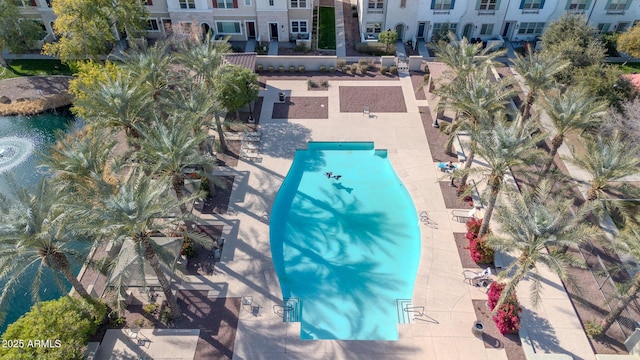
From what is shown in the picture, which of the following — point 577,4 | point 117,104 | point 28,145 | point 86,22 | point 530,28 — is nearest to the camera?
point 117,104

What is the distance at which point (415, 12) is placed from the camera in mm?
44000

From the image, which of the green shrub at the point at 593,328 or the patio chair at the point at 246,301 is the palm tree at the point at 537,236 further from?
the patio chair at the point at 246,301

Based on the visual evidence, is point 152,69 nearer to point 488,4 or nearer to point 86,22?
point 86,22

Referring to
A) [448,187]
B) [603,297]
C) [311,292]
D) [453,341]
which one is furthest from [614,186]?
[311,292]

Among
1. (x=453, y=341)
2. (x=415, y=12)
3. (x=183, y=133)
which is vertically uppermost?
(x=415, y=12)

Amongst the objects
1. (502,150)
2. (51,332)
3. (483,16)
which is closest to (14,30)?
(51,332)

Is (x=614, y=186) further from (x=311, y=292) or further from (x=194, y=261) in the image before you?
(x=194, y=261)

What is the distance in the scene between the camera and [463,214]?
90.8ft

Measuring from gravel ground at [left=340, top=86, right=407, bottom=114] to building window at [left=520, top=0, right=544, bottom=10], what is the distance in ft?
57.0

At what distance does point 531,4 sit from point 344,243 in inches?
1381

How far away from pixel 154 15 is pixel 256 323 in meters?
37.6

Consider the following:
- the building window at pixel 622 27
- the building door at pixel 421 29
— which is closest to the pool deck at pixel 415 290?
the building door at pixel 421 29

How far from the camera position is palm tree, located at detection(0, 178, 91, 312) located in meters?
17.7

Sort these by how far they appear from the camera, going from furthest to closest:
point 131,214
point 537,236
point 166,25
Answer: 1. point 166,25
2. point 537,236
3. point 131,214
